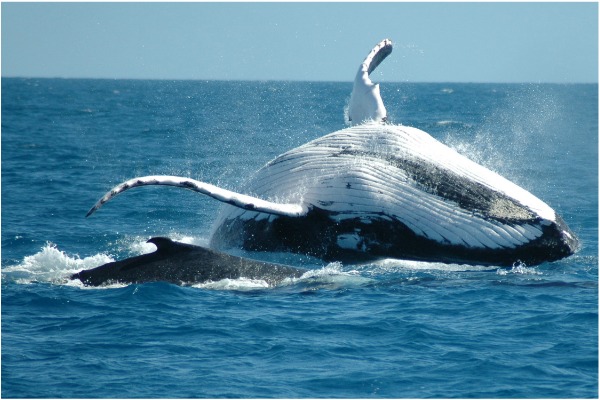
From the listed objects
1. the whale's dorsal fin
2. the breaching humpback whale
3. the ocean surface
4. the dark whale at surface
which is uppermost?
the whale's dorsal fin

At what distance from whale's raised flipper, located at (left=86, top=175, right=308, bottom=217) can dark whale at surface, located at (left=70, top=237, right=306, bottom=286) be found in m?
0.82

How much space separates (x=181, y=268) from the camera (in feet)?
43.9

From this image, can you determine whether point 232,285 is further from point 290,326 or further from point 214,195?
point 290,326

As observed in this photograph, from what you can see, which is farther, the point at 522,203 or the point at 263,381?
the point at 522,203

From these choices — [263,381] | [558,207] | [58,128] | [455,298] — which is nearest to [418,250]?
[455,298]

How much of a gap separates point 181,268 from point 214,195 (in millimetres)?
1252

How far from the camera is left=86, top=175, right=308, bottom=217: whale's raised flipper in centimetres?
1231

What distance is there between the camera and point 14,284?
45.8ft

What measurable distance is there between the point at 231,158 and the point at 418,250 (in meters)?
20.2

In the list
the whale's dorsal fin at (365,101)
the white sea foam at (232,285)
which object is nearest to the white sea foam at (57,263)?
the white sea foam at (232,285)

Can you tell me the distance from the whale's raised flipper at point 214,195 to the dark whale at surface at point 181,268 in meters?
0.82

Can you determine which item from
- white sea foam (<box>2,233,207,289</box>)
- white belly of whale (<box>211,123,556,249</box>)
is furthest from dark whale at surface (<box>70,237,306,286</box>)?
white belly of whale (<box>211,123,556,249</box>)

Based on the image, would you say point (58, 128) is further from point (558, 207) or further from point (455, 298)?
point (455, 298)

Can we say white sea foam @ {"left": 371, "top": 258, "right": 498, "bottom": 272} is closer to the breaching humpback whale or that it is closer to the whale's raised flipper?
the breaching humpback whale
